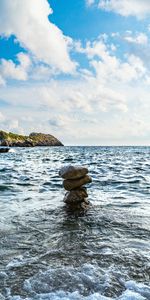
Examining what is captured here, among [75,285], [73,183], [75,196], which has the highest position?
[73,183]

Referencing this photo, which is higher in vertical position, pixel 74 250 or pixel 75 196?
Result: pixel 75 196

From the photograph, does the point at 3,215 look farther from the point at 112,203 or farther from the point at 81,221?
the point at 112,203

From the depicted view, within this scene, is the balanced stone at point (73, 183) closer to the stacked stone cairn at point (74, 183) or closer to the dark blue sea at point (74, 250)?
the stacked stone cairn at point (74, 183)

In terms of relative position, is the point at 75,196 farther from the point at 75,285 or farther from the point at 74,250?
the point at 75,285

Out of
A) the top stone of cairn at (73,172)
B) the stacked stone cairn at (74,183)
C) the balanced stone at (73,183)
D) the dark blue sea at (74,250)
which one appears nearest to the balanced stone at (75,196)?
the stacked stone cairn at (74,183)

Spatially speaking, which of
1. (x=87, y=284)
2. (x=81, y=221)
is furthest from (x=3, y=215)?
(x=87, y=284)

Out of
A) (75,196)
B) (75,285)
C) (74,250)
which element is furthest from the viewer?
(75,196)

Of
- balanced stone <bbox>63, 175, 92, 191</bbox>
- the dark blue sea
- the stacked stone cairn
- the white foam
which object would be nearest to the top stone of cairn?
the stacked stone cairn

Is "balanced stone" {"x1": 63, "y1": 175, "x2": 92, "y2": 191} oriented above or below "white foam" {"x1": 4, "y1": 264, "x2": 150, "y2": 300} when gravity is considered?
above

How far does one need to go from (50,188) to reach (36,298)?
13751 millimetres

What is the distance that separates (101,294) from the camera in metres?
5.86

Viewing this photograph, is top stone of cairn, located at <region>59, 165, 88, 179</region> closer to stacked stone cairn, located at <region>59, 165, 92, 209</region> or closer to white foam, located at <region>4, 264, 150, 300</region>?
stacked stone cairn, located at <region>59, 165, 92, 209</region>

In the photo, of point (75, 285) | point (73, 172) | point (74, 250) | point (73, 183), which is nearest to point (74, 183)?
point (73, 183)

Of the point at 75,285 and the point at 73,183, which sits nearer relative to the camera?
the point at 75,285
